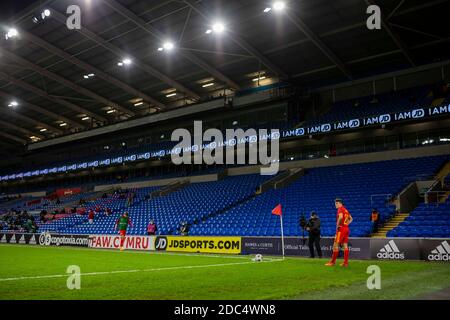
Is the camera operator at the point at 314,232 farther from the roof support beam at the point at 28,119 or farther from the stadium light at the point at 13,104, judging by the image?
the roof support beam at the point at 28,119

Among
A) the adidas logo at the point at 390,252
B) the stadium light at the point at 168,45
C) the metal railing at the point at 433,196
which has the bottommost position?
the adidas logo at the point at 390,252

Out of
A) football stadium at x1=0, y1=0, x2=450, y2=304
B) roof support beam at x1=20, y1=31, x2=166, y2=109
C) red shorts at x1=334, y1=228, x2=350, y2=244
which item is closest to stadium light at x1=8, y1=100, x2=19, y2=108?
football stadium at x1=0, y1=0, x2=450, y2=304

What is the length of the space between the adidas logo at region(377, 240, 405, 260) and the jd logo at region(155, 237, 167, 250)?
37.8 ft

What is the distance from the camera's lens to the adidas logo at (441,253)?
14.7 metres

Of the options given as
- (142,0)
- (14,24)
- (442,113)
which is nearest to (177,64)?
(142,0)

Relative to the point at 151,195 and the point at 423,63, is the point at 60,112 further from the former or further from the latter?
the point at 423,63

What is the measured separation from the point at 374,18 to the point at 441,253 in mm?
14788

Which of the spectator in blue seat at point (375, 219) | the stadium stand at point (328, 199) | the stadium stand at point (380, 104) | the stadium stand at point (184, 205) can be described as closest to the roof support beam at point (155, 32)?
the stadium stand at point (380, 104)

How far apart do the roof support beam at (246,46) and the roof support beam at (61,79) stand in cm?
1722

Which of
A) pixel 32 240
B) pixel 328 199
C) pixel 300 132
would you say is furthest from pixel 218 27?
pixel 32 240

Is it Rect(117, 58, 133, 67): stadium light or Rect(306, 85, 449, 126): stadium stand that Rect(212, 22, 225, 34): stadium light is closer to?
Rect(117, 58, 133, 67): stadium light

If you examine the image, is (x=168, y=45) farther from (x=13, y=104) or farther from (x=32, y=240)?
(x=13, y=104)

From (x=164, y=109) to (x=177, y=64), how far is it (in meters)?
8.49

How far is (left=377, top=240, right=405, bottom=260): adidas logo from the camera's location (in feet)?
51.9
